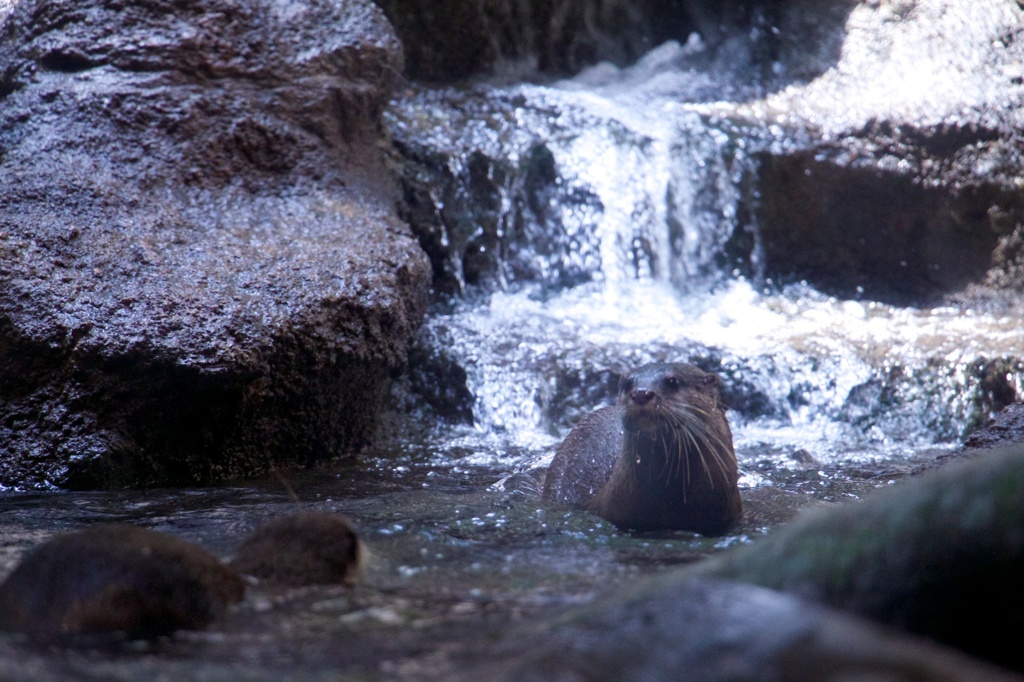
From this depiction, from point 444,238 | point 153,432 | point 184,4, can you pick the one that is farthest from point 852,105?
point 153,432

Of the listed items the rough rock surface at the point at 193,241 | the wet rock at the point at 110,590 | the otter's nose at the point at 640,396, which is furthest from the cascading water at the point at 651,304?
the wet rock at the point at 110,590

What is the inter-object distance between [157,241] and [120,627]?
3.04 meters

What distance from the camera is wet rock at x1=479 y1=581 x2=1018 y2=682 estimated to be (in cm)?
126

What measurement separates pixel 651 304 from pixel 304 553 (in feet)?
17.7

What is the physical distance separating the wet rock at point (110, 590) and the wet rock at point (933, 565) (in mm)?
1080

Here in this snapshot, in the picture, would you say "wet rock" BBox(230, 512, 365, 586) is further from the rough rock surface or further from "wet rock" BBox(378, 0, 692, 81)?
"wet rock" BBox(378, 0, 692, 81)

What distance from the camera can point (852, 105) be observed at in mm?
8289

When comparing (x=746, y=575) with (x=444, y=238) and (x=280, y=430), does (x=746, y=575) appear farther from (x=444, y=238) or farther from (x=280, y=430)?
(x=444, y=238)

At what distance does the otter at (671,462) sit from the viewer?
3.37 m

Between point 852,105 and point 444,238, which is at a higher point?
point 852,105

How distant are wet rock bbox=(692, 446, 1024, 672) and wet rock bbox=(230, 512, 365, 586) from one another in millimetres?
991

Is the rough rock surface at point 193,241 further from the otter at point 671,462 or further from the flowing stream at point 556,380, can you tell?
the otter at point 671,462

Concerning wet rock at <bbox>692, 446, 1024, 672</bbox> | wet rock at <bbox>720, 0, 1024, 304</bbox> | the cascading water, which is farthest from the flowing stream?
wet rock at <bbox>692, 446, 1024, 672</bbox>

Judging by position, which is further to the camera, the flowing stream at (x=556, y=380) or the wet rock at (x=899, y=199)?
the wet rock at (x=899, y=199)
